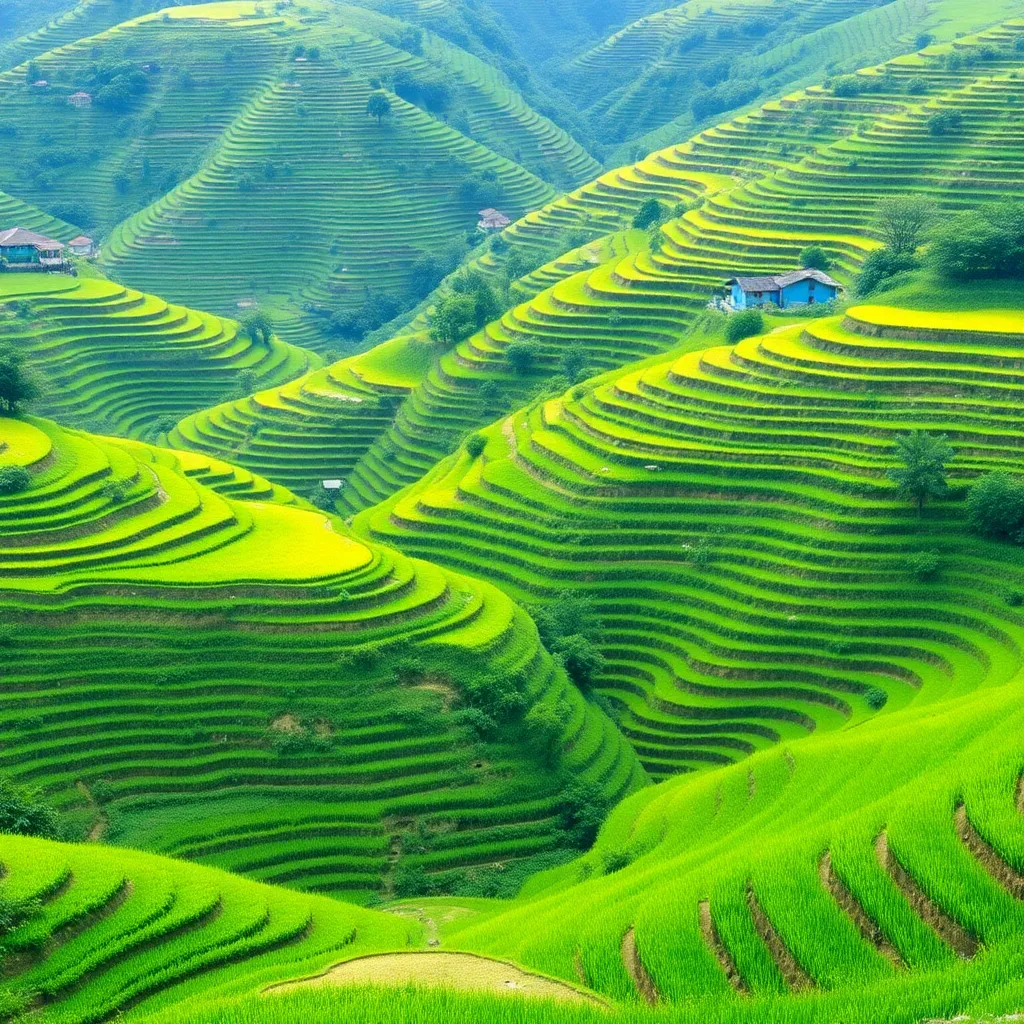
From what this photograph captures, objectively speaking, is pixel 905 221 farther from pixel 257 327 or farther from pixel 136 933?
pixel 136 933

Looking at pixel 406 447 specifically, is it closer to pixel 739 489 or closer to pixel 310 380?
pixel 310 380

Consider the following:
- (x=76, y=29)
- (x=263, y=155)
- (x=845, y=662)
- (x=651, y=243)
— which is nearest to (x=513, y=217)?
(x=263, y=155)

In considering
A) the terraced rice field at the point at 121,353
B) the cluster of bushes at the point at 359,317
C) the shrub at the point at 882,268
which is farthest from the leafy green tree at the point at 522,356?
the cluster of bushes at the point at 359,317

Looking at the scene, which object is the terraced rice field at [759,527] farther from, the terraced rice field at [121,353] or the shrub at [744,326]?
the terraced rice field at [121,353]

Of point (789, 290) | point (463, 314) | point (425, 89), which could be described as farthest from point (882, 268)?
point (425, 89)

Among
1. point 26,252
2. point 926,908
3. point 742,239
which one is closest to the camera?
point 926,908

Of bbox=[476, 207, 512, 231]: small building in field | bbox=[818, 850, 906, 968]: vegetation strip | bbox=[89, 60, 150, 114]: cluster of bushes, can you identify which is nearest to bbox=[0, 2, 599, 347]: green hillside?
bbox=[89, 60, 150, 114]: cluster of bushes
